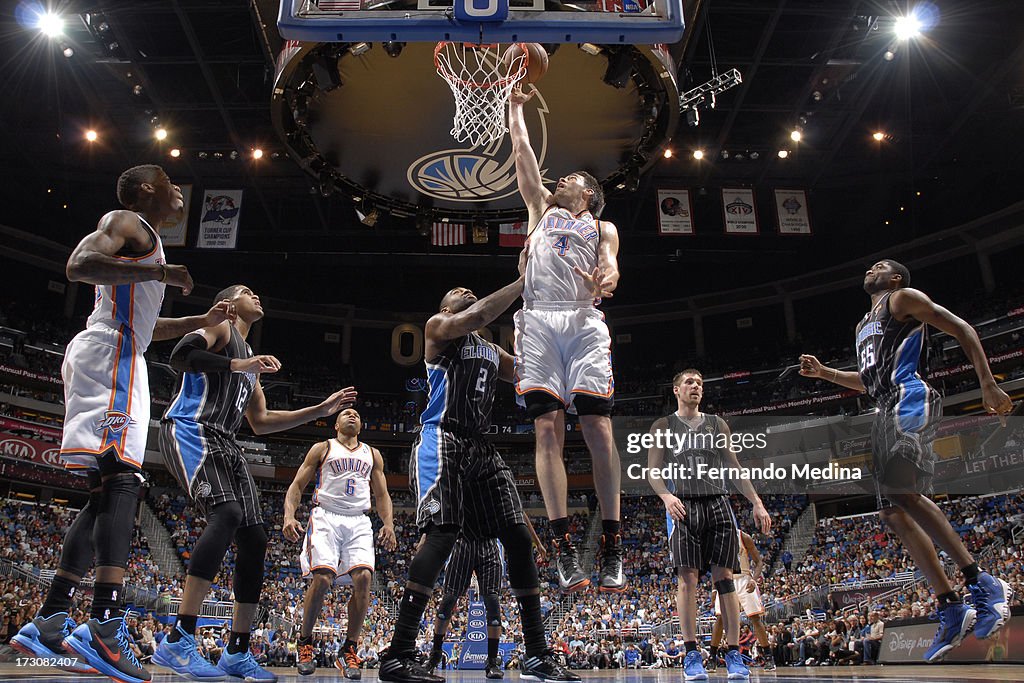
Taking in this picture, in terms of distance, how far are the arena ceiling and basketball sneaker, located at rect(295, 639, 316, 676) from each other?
717cm

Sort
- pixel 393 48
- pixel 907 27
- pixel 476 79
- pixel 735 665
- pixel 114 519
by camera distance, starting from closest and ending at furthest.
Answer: pixel 114 519 < pixel 735 665 < pixel 476 79 < pixel 393 48 < pixel 907 27

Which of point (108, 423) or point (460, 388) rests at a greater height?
point (460, 388)

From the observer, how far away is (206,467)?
464cm

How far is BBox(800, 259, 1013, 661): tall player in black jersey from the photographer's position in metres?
4.30

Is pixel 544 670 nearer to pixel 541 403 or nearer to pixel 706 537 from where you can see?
pixel 541 403

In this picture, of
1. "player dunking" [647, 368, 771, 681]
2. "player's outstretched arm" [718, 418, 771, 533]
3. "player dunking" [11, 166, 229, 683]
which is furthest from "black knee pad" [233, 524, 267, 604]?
"player's outstretched arm" [718, 418, 771, 533]

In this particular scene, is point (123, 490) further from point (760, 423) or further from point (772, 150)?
point (760, 423)

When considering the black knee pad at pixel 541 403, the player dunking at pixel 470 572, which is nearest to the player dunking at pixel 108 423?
the black knee pad at pixel 541 403

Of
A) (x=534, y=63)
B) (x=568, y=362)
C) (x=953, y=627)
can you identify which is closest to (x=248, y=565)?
(x=568, y=362)

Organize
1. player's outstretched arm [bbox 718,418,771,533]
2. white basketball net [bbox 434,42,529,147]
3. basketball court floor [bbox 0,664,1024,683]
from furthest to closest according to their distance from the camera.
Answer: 1. white basketball net [bbox 434,42,529,147]
2. player's outstretched arm [bbox 718,418,771,533]
3. basketball court floor [bbox 0,664,1024,683]

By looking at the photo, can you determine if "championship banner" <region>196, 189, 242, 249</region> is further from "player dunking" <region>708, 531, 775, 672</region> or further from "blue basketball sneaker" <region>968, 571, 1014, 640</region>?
"blue basketball sneaker" <region>968, 571, 1014, 640</region>

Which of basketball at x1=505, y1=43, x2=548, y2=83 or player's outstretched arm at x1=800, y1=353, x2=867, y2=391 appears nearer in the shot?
player's outstretched arm at x1=800, y1=353, x2=867, y2=391

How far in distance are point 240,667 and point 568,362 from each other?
2739 millimetres

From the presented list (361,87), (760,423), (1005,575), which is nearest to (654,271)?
(760,423)
